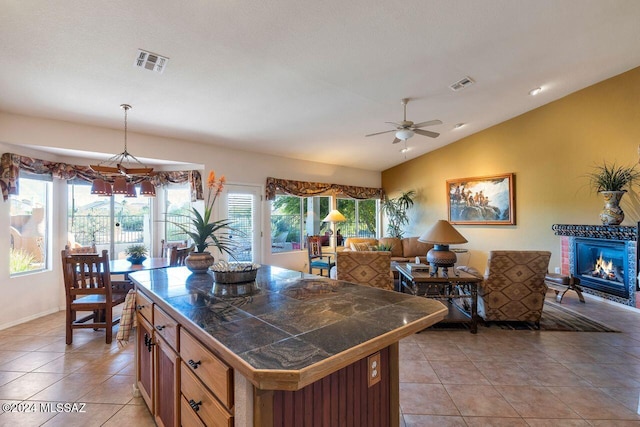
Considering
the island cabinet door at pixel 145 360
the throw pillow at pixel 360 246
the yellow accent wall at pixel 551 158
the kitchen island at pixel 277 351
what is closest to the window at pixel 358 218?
the throw pillow at pixel 360 246

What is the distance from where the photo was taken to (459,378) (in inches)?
97.0

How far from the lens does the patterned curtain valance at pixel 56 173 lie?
3.62m

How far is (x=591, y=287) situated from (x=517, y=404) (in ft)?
13.0

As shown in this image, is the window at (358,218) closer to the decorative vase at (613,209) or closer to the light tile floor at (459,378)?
the light tile floor at (459,378)

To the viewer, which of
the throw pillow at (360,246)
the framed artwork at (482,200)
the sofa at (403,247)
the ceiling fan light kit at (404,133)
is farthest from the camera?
the sofa at (403,247)

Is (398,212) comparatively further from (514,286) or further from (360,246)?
(514,286)

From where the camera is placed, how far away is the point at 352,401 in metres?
1.20

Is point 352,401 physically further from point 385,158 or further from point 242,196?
point 385,158

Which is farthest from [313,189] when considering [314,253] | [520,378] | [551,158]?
[520,378]

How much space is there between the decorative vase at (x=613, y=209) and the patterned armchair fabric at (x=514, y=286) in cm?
202

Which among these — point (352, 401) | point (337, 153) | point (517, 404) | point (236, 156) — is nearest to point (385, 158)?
point (337, 153)

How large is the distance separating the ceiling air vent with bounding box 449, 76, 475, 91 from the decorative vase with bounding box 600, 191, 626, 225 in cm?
269

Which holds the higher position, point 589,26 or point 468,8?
point 589,26

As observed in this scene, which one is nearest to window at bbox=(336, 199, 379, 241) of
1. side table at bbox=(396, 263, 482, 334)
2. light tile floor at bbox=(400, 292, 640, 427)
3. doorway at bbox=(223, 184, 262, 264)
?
doorway at bbox=(223, 184, 262, 264)
